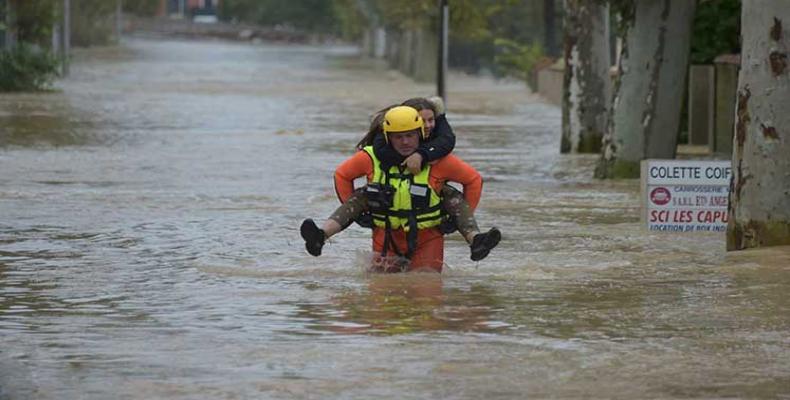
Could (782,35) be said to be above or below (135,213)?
above

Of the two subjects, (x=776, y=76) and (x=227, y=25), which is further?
(x=227, y=25)

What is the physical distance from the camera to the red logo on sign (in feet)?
52.4

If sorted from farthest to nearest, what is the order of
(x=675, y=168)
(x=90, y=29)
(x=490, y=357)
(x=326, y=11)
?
1. (x=326, y=11)
2. (x=90, y=29)
3. (x=675, y=168)
4. (x=490, y=357)

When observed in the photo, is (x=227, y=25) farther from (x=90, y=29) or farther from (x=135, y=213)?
(x=135, y=213)

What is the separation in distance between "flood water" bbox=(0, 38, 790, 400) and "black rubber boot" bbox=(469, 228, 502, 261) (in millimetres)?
214

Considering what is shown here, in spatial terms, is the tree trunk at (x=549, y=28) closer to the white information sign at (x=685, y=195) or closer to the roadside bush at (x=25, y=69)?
the roadside bush at (x=25, y=69)

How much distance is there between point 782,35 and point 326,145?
48.3ft

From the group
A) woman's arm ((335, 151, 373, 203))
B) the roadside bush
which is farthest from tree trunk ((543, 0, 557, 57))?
woman's arm ((335, 151, 373, 203))

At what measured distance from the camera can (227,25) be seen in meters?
122

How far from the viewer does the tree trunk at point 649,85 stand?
2195cm

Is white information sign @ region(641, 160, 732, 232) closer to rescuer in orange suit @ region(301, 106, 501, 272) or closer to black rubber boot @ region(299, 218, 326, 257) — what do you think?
rescuer in orange suit @ region(301, 106, 501, 272)

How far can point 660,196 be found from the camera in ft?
52.5

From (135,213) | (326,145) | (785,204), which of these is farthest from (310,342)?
(326,145)

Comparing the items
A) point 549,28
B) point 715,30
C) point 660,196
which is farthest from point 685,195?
point 549,28
